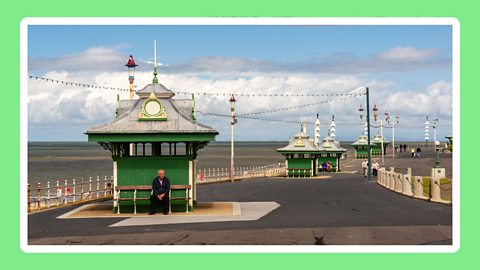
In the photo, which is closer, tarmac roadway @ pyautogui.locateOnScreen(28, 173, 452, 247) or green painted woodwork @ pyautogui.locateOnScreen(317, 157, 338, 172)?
tarmac roadway @ pyautogui.locateOnScreen(28, 173, 452, 247)

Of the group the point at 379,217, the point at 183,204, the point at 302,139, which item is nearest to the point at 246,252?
the point at 379,217

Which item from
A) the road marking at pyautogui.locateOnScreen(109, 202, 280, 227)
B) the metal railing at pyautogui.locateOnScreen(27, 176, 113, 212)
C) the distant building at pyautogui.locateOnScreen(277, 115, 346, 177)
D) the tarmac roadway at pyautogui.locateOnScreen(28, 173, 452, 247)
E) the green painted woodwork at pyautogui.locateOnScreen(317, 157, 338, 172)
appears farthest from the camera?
the green painted woodwork at pyautogui.locateOnScreen(317, 157, 338, 172)

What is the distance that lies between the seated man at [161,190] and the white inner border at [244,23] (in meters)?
8.99

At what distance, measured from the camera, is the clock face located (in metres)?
28.4

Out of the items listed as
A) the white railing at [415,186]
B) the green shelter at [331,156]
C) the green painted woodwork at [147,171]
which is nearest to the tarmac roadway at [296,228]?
the white railing at [415,186]

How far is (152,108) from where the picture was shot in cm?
2848

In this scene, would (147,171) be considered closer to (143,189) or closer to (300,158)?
(143,189)

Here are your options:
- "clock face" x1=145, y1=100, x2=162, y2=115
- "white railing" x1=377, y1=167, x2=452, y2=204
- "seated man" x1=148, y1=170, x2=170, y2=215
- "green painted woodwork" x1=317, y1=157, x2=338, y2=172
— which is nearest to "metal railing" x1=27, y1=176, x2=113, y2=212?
"seated man" x1=148, y1=170, x2=170, y2=215

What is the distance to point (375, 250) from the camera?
18.4 m

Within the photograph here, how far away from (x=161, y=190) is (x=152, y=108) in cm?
310

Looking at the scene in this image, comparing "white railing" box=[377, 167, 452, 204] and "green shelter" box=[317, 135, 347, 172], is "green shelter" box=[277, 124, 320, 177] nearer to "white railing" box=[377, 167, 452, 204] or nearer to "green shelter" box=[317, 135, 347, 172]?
"green shelter" box=[317, 135, 347, 172]

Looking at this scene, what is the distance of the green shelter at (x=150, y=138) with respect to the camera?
27.9 metres

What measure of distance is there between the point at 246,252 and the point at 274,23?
217 inches

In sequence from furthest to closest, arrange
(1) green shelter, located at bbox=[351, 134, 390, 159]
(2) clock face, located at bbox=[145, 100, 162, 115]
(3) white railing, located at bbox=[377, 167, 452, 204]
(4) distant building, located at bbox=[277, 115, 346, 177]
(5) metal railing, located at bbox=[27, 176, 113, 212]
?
(1) green shelter, located at bbox=[351, 134, 390, 159], (4) distant building, located at bbox=[277, 115, 346, 177], (5) metal railing, located at bbox=[27, 176, 113, 212], (3) white railing, located at bbox=[377, 167, 452, 204], (2) clock face, located at bbox=[145, 100, 162, 115]
